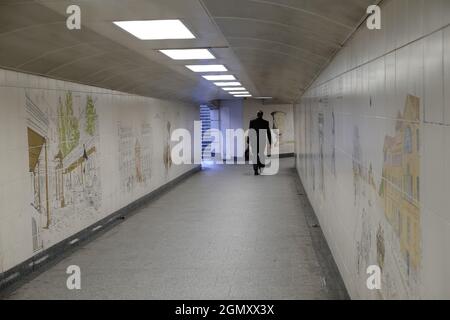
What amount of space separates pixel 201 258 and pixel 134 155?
4.26m

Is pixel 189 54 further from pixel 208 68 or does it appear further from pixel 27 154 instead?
pixel 27 154

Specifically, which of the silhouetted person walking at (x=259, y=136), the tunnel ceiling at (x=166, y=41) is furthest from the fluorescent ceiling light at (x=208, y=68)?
the silhouetted person walking at (x=259, y=136)

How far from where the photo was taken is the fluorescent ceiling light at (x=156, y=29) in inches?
166

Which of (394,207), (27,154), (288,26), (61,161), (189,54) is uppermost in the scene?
(189,54)

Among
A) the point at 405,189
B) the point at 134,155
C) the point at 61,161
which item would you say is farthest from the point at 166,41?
the point at 134,155

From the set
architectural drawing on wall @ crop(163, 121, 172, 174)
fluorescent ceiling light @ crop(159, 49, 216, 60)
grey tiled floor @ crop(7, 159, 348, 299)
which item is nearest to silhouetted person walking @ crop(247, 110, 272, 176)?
architectural drawing on wall @ crop(163, 121, 172, 174)

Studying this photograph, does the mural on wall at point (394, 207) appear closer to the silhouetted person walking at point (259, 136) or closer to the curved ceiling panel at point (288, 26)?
the curved ceiling panel at point (288, 26)

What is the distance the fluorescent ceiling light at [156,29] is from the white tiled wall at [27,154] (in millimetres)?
1591

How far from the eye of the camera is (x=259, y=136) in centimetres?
1617

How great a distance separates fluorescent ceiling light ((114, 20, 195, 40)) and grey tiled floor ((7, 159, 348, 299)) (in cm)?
238

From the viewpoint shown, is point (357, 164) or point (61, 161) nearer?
point (357, 164)

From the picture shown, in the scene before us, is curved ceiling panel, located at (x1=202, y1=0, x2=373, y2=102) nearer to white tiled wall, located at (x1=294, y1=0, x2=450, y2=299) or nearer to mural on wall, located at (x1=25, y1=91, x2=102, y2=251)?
white tiled wall, located at (x1=294, y1=0, x2=450, y2=299)

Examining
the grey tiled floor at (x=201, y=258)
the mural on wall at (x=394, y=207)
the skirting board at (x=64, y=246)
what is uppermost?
the mural on wall at (x=394, y=207)

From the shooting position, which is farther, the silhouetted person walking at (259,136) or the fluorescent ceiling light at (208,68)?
the silhouetted person walking at (259,136)
